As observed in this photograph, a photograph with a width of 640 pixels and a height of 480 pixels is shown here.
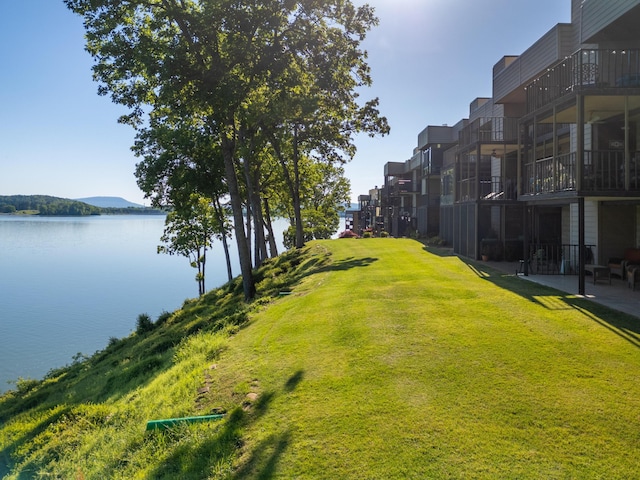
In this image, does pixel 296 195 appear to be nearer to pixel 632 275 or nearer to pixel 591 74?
pixel 591 74

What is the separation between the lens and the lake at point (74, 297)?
29531mm

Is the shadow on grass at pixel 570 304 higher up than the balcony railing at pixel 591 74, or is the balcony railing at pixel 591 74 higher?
the balcony railing at pixel 591 74

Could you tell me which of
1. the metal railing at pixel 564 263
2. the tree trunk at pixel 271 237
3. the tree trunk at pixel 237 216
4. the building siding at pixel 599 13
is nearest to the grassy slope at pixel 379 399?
the metal railing at pixel 564 263

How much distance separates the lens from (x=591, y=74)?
43.1ft

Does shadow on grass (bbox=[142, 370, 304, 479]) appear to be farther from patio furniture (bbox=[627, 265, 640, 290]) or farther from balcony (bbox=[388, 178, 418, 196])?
balcony (bbox=[388, 178, 418, 196])

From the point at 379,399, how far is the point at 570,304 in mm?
6458

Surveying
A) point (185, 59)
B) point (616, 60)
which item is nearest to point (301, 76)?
point (185, 59)

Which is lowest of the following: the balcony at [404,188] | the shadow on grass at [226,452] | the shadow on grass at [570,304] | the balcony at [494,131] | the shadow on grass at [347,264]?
the shadow on grass at [226,452]

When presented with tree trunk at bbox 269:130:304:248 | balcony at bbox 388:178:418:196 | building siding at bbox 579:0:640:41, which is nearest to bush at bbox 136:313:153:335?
tree trunk at bbox 269:130:304:248

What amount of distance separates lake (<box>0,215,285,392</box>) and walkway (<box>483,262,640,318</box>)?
21719 millimetres

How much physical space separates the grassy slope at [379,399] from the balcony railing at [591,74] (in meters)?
5.86

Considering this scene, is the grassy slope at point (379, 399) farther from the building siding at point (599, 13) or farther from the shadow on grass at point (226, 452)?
the building siding at point (599, 13)

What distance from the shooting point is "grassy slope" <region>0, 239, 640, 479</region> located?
434 cm

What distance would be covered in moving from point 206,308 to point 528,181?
12.7 metres
